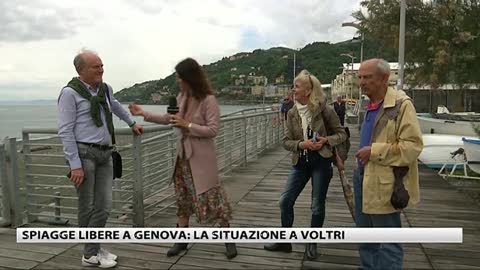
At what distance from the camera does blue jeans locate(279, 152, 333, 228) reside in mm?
3613

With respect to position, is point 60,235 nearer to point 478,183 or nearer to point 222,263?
point 222,263

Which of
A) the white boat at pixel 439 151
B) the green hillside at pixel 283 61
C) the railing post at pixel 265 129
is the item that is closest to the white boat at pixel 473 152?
the white boat at pixel 439 151

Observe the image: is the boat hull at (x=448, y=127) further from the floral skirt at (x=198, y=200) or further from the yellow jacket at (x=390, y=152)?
the yellow jacket at (x=390, y=152)

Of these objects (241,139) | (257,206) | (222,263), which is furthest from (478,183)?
(222,263)

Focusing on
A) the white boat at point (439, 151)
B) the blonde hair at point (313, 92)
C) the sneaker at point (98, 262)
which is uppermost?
the blonde hair at point (313, 92)

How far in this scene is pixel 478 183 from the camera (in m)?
9.71

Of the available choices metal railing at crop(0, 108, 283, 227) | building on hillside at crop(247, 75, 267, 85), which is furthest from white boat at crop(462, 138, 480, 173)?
building on hillside at crop(247, 75, 267, 85)

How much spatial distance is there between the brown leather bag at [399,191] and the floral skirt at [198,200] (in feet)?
4.69

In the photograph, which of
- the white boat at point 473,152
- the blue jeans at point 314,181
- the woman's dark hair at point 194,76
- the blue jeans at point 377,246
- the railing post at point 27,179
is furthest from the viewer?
the white boat at point 473,152

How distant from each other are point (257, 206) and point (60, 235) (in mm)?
3232

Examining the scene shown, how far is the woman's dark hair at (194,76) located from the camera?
3.33 meters

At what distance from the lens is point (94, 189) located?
3.47m

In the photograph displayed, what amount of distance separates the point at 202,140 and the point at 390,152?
1.46 metres

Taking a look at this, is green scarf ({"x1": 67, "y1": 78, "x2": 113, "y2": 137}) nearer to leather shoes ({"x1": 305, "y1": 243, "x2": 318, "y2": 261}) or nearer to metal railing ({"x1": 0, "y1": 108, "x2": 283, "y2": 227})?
metal railing ({"x1": 0, "y1": 108, "x2": 283, "y2": 227})
